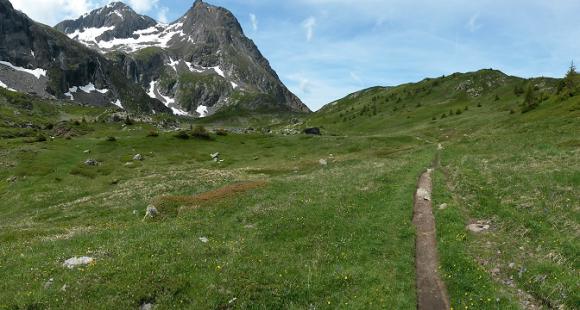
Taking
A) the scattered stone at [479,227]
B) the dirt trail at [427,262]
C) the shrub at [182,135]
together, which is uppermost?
the shrub at [182,135]

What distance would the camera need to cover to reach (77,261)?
849 inches

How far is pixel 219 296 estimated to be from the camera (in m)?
18.4

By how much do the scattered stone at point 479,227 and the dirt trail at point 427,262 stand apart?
2.25 metres

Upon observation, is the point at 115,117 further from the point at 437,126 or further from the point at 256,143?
the point at 437,126

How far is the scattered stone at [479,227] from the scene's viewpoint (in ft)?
87.2

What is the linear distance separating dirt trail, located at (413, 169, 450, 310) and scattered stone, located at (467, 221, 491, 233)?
2.25 meters

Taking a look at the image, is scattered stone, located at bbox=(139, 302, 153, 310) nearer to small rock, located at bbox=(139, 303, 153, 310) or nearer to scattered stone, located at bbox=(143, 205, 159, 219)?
small rock, located at bbox=(139, 303, 153, 310)

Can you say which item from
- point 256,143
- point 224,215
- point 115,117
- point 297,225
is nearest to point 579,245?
point 297,225

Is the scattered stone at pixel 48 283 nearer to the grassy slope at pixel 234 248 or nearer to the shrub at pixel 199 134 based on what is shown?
the grassy slope at pixel 234 248

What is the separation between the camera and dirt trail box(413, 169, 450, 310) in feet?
60.7

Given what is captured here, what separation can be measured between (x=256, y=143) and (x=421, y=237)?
273 ft

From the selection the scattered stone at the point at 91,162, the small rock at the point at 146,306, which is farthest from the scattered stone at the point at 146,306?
the scattered stone at the point at 91,162

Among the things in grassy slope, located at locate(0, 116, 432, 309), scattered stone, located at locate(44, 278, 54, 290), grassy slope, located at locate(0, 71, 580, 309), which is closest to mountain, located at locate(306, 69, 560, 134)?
grassy slope, located at locate(0, 71, 580, 309)

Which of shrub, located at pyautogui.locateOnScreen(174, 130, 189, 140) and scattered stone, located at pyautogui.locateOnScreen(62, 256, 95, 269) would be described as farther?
shrub, located at pyautogui.locateOnScreen(174, 130, 189, 140)
